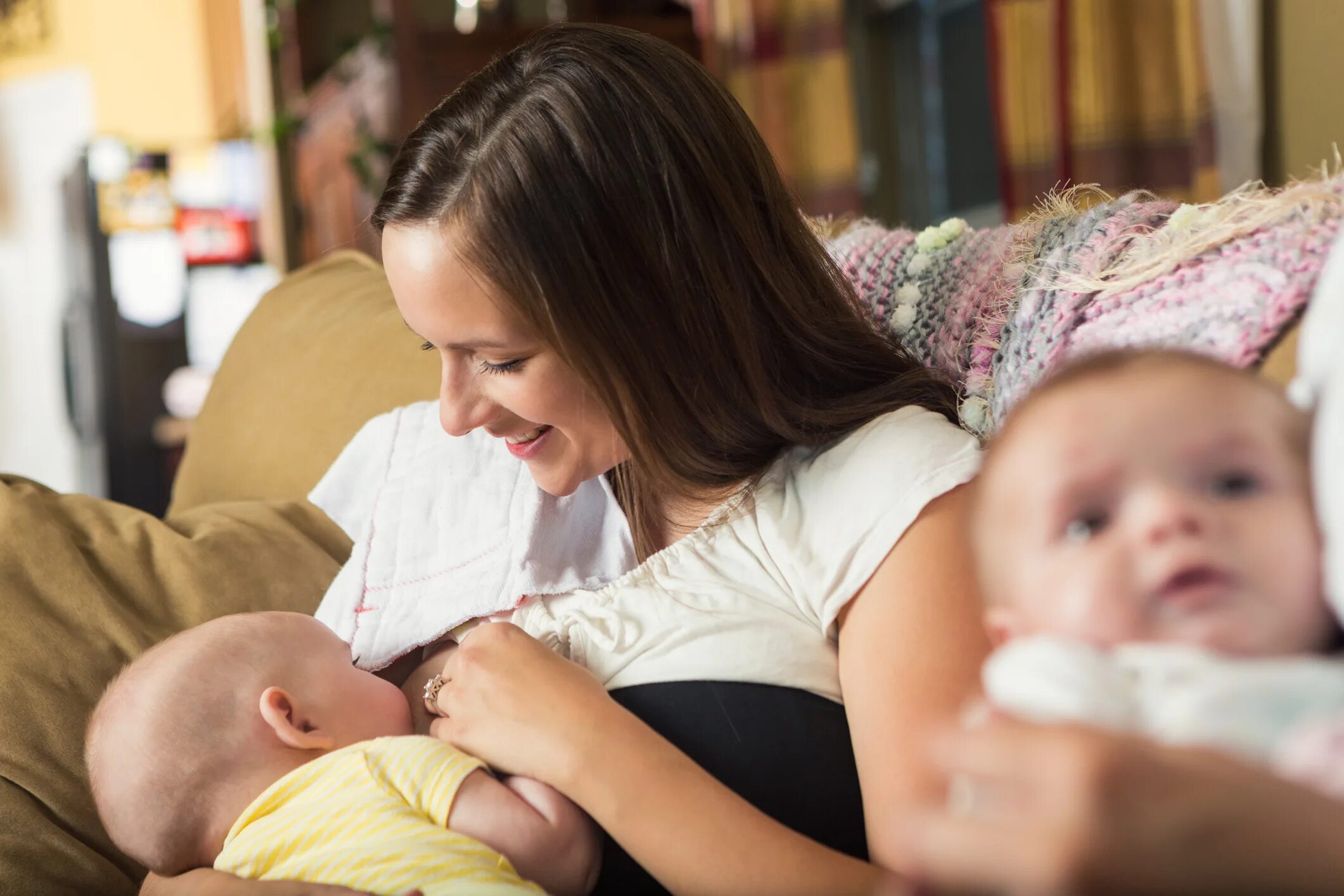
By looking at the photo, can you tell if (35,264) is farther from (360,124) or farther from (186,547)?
(186,547)

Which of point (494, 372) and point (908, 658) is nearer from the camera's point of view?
point (908, 658)

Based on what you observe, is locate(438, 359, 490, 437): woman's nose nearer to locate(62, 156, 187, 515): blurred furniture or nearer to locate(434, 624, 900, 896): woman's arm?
locate(434, 624, 900, 896): woman's arm

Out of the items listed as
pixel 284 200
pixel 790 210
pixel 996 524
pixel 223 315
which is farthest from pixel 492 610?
pixel 284 200

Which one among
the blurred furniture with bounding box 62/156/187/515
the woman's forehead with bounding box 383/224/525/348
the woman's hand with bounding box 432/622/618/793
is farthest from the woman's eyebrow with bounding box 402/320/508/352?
the blurred furniture with bounding box 62/156/187/515

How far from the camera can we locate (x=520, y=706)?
1.05 m

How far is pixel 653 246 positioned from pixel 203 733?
579 mm

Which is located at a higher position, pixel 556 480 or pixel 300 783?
pixel 556 480

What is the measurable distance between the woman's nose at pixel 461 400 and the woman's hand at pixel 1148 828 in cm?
72

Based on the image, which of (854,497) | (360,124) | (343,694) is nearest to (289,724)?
(343,694)

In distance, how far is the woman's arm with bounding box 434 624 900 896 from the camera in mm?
951

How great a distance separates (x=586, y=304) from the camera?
1113 millimetres

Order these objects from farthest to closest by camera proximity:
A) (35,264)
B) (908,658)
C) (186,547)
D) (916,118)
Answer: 1. (35,264)
2. (916,118)
3. (186,547)
4. (908,658)

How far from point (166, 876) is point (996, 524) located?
854mm

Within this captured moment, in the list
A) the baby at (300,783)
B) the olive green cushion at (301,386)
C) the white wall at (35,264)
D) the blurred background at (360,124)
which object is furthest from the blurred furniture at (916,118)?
the white wall at (35,264)
